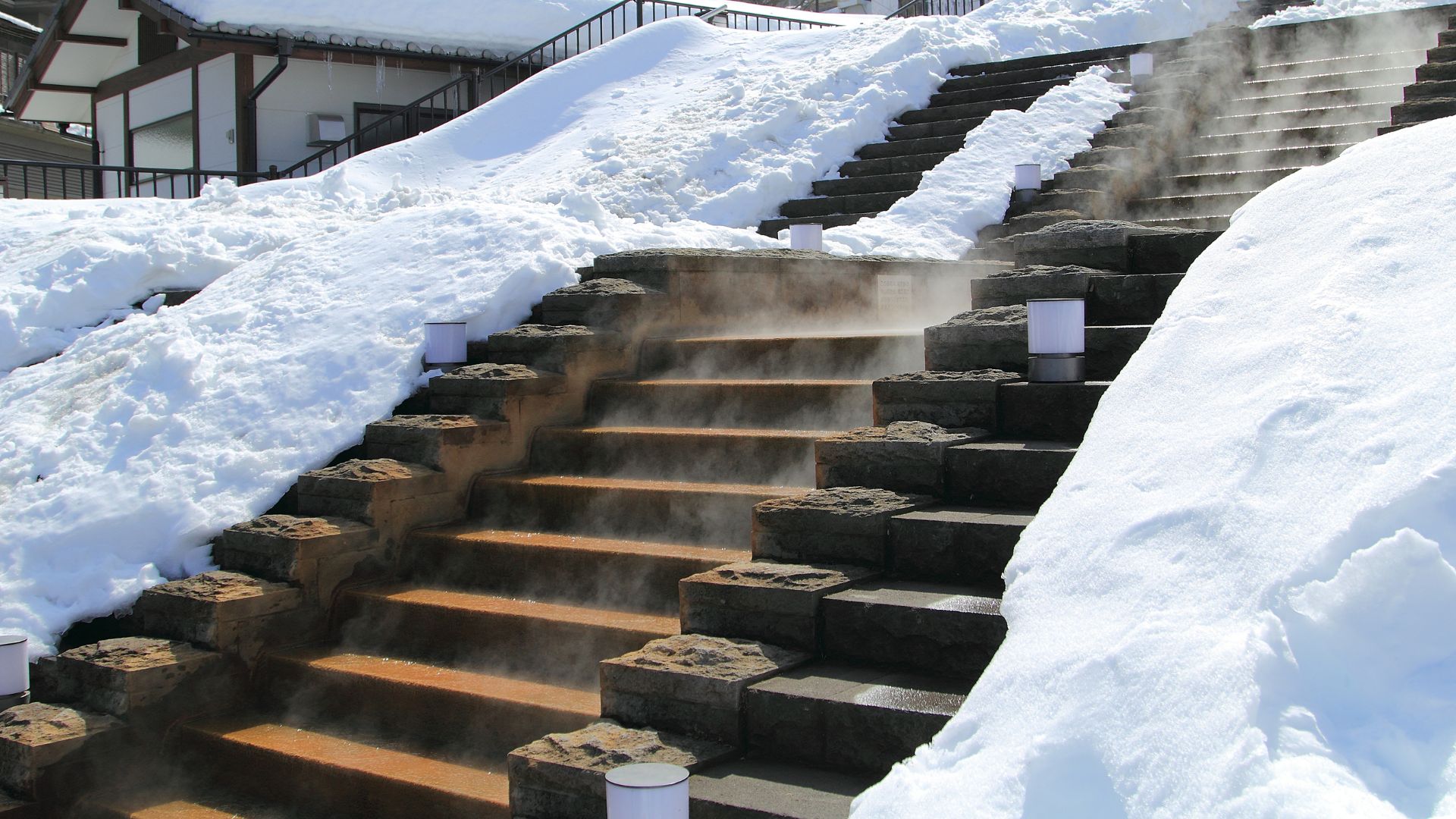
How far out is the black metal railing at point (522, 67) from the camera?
17750 millimetres

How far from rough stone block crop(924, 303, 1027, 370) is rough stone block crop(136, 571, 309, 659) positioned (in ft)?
9.34

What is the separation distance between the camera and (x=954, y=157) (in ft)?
35.6

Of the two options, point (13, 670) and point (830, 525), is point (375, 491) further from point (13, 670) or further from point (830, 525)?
point (830, 525)

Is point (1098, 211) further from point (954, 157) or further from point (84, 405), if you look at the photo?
point (84, 405)

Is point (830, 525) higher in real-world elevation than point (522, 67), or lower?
lower

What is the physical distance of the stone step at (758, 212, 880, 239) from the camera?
10.5m

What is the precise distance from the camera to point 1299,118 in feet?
31.7

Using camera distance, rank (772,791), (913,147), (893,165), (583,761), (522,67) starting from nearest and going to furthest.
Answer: (772,791), (583,761), (893,165), (913,147), (522,67)

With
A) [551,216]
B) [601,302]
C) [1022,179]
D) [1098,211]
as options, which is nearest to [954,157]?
[1022,179]

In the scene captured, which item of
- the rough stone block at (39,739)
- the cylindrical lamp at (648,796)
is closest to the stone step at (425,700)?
the rough stone block at (39,739)

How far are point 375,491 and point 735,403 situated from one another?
165 cm


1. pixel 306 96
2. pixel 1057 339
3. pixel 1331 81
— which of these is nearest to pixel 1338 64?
pixel 1331 81

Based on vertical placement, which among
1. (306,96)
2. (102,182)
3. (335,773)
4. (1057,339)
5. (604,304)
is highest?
(306,96)

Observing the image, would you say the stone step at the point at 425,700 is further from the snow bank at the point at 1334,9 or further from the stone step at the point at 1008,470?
the snow bank at the point at 1334,9
